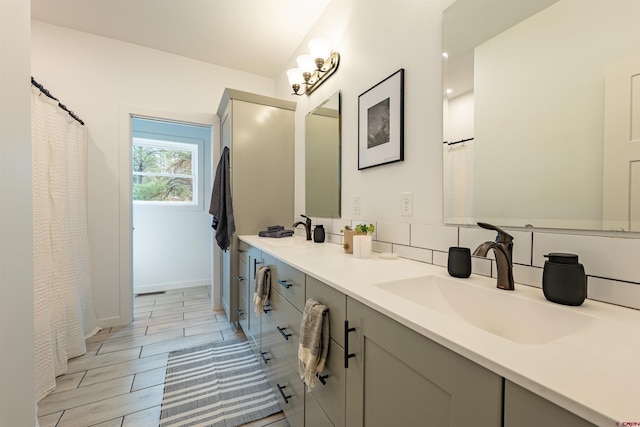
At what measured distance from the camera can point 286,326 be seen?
4.05 ft

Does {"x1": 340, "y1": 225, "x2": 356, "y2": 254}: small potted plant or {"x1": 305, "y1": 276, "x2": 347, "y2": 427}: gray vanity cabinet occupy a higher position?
{"x1": 340, "y1": 225, "x2": 356, "y2": 254}: small potted plant

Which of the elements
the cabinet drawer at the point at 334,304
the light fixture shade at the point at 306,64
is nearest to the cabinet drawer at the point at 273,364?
the cabinet drawer at the point at 334,304

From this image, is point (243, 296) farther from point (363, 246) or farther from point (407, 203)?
point (407, 203)

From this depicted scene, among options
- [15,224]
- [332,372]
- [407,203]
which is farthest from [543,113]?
[15,224]

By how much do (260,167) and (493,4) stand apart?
75.7 inches

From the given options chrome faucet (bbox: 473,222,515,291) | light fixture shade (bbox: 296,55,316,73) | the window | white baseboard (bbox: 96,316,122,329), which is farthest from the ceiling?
white baseboard (bbox: 96,316,122,329)

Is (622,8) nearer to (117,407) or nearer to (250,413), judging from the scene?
(250,413)

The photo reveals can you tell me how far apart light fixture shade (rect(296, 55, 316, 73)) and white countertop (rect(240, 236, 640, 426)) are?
6.23 ft

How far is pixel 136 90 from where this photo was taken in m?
2.51

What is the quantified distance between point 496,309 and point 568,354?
373 mm

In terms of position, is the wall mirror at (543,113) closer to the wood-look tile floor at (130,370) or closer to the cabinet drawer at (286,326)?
the cabinet drawer at (286,326)

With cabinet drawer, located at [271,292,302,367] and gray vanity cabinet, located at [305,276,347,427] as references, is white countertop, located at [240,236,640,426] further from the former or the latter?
cabinet drawer, located at [271,292,302,367]

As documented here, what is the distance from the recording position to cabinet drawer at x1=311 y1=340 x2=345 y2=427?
814 millimetres

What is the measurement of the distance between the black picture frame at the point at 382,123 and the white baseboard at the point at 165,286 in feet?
10.6
